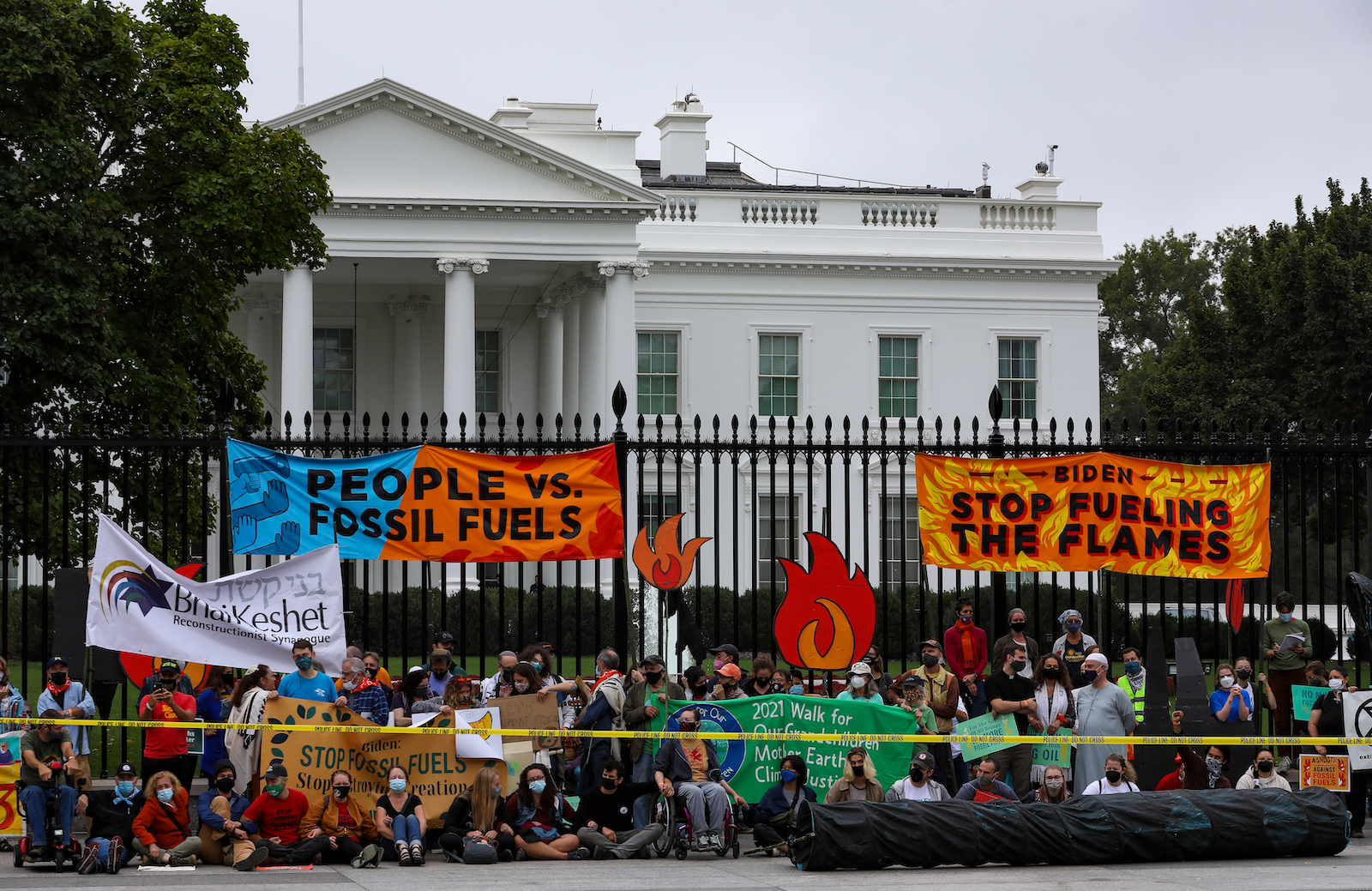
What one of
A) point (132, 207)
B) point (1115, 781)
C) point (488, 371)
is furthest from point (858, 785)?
point (488, 371)

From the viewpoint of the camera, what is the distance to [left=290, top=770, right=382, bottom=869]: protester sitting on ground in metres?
12.1

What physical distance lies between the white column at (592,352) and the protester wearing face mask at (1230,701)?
877 inches

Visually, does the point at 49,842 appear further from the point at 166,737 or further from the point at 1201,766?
the point at 1201,766

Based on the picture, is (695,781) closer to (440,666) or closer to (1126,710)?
(440,666)

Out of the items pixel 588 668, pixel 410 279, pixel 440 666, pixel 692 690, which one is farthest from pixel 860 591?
pixel 410 279

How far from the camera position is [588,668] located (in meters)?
25.7

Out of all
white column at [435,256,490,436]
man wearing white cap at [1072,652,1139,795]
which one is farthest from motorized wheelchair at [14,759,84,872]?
white column at [435,256,490,436]

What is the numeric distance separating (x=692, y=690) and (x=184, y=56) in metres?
11.1

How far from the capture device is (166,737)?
41.6ft

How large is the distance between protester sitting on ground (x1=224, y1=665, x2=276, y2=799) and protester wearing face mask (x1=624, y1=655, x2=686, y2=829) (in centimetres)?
300

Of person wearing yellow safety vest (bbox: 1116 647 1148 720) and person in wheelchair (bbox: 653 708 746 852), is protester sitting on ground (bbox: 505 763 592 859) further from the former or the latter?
person wearing yellow safety vest (bbox: 1116 647 1148 720)

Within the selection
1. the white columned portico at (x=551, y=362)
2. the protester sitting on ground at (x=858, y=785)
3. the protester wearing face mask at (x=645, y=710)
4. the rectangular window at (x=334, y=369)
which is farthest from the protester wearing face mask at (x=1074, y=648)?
the rectangular window at (x=334, y=369)

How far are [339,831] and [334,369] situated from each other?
27.7 meters

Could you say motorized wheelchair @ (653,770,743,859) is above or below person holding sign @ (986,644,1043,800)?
below
